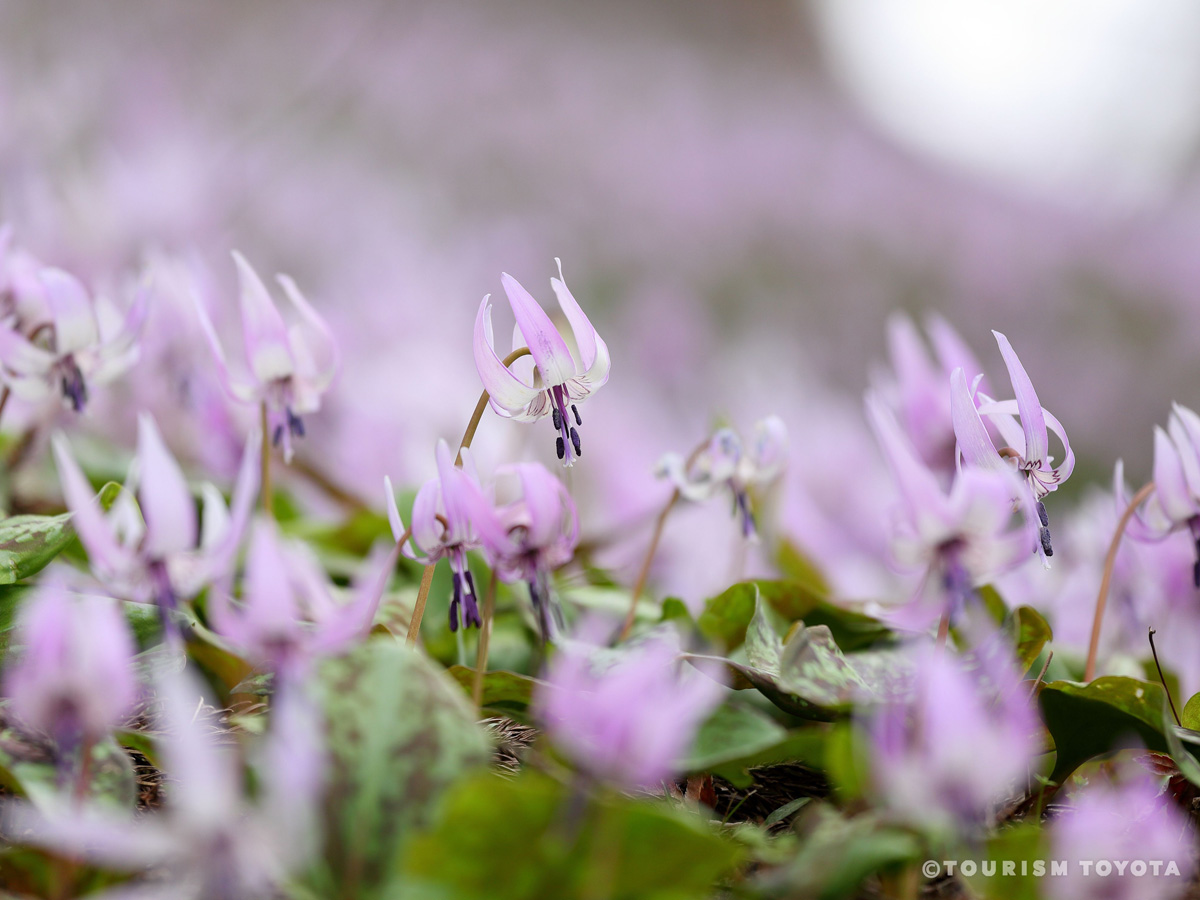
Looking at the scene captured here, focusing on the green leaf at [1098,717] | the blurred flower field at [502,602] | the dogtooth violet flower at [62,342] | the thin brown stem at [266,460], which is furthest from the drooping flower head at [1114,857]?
the dogtooth violet flower at [62,342]

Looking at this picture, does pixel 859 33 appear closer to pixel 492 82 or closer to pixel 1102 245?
pixel 1102 245

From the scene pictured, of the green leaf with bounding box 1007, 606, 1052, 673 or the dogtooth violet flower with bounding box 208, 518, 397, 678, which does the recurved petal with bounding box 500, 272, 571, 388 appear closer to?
the dogtooth violet flower with bounding box 208, 518, 397, 678

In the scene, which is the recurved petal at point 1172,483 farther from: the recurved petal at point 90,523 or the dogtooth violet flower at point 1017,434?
the recurved petal at point 90,523

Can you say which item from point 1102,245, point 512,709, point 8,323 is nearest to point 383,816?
point 512,709

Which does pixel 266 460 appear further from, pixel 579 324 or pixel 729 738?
pixel 729 738

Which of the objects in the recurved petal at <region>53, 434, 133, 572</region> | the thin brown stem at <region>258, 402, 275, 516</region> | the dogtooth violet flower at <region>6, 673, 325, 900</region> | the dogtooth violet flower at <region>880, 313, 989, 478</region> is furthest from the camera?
the dogtooth violet flower at <region>880, 313, 989, 478</region>

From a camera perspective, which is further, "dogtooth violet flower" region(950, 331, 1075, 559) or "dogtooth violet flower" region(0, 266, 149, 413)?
"dogtooth violet flower" region(0, 266, 149, 413)

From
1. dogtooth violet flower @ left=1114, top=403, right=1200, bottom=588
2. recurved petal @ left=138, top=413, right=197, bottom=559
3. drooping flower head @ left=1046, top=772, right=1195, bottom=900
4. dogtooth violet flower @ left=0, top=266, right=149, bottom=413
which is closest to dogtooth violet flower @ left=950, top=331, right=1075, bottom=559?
dogtooth violet flower @ left=1114, top=403, right=1200, bottom=588
